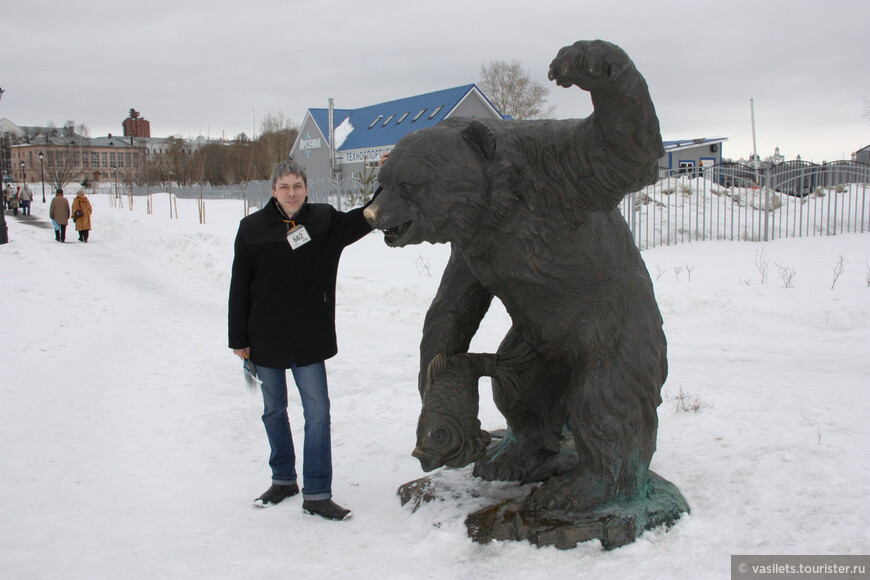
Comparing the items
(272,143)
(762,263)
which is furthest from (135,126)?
(762,263)

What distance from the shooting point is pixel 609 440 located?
106 inches

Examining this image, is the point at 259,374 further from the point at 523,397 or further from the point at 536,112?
the point at 536,112

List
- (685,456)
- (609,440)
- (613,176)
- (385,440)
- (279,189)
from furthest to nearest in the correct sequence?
(385,440) < (685,456) < (279,189) < (609,440) < (613,176)

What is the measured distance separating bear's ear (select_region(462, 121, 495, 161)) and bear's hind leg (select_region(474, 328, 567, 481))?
963 mm

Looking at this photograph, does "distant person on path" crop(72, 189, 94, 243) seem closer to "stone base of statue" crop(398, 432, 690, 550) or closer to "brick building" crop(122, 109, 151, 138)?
"stone base of statue" crop(398, 432, 690, 550)

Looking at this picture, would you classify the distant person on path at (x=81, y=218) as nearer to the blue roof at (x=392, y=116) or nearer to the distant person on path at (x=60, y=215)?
the distant person on path at (x=60, y=215)

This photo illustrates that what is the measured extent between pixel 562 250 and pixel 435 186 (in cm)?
55

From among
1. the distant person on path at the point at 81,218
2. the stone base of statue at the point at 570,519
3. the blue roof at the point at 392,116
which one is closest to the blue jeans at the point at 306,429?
the stone base of statue at the point at 570,519

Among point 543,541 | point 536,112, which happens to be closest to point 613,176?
point 543,541

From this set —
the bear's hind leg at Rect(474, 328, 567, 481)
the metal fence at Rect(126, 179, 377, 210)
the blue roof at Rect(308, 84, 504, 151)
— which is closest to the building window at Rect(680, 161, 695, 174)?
the metal fence at Rect(126, 179, 377, 210)

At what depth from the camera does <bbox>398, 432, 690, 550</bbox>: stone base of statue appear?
8.87ft

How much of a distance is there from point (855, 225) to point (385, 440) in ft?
42.1

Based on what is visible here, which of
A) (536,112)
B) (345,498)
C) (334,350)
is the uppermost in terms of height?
(536,112)

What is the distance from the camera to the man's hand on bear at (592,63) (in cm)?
204
